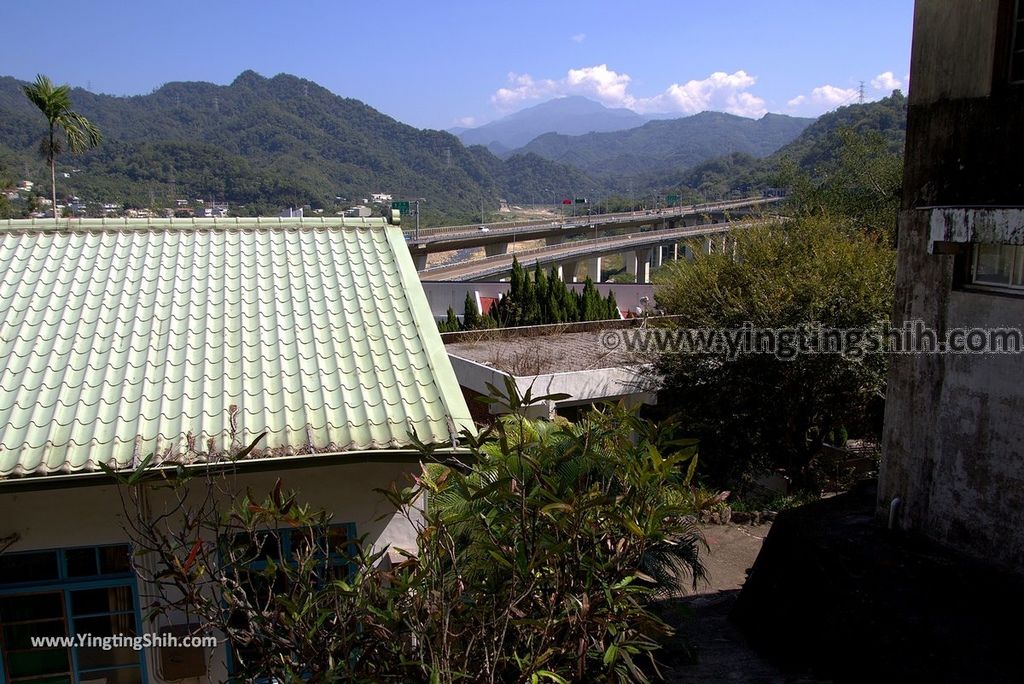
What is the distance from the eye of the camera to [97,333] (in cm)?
592

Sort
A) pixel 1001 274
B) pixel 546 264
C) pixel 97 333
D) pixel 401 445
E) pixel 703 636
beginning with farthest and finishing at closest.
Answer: pixel 546 264 < pixel 703 636 < pixel 1001 274 < pixel 97 333 < pixel 401 445

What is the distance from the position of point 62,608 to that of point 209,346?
6.74ft

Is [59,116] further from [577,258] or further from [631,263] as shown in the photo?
[631,263]

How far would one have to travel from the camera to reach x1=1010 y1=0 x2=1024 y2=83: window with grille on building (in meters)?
7.39

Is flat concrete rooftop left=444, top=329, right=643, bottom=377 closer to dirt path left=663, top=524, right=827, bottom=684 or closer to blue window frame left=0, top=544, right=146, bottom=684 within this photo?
dirt path left=663, top=524, right=827, bottom=684

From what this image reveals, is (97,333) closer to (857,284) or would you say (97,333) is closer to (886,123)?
(857,284)

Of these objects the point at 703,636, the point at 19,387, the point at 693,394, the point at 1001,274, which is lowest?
the point at 703,636

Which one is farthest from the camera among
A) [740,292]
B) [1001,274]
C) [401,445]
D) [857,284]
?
[740,292]

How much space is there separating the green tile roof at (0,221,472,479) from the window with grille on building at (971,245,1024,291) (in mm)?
5485

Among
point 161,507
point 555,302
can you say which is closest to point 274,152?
point 555,302

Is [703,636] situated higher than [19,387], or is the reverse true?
[19,387]

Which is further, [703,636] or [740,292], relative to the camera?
[740,292]

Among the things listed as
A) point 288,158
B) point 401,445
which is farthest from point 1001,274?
point 288,158

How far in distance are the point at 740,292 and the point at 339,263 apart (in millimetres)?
10143
